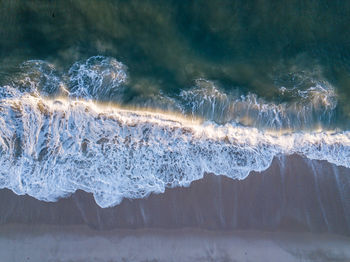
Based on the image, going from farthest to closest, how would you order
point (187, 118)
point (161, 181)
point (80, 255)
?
point (187, 118)
point (161, 181)
point (80, 255)

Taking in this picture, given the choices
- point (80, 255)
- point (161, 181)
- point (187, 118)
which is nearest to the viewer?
point (80, 255)

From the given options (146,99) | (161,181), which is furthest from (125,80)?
(161,181)

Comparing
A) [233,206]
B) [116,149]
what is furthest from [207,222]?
[116,149]

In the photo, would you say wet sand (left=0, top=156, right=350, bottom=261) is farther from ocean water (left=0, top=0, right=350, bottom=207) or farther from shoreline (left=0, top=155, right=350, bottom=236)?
ocean water (left=0, top=0, right=350, bottom=207)

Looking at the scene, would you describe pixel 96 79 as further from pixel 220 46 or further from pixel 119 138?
pixel 220 46

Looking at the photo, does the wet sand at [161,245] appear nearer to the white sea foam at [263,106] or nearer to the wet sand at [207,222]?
the wet sand at [207,222]

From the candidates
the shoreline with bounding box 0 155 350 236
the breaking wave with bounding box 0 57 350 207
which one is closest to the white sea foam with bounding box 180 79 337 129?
the breaking wave with bounding box 0 57 350 207

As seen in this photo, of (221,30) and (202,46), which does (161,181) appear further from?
(221,30)

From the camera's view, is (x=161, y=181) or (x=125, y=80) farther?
(x=125, y=80)
